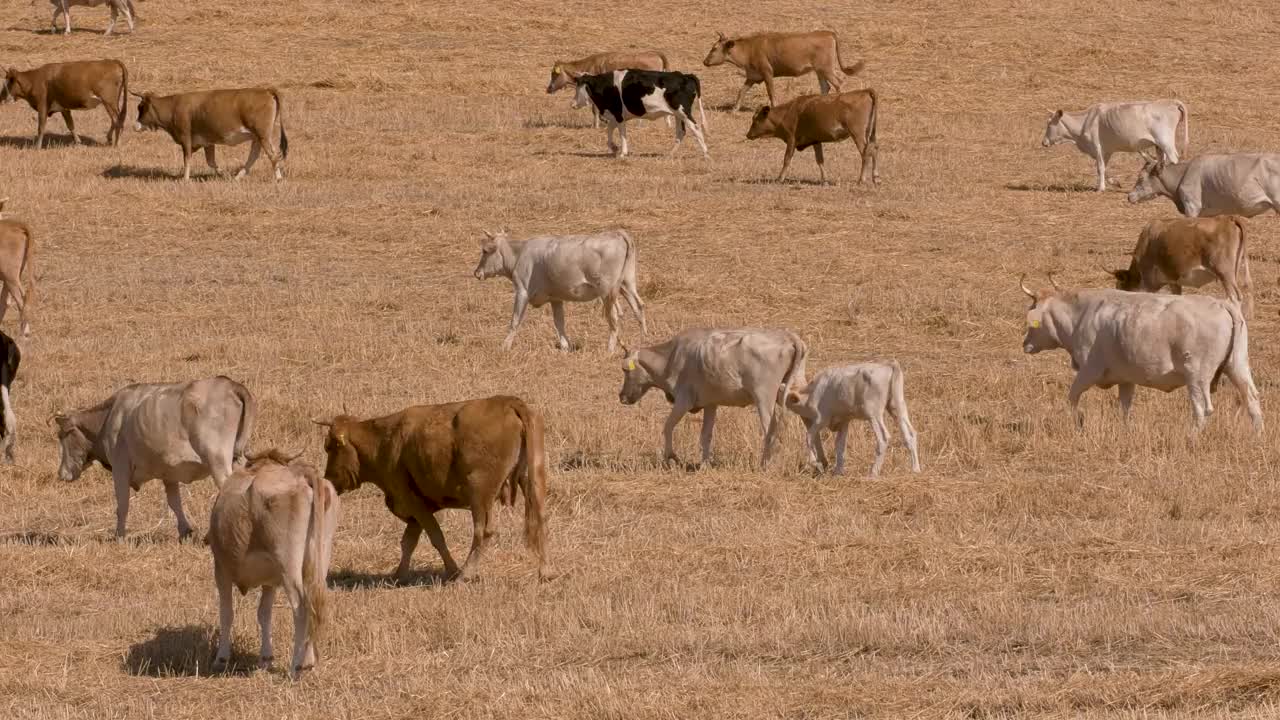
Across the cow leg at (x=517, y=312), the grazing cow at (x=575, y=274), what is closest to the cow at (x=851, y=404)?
the grazing cow at (x=575, y=274)

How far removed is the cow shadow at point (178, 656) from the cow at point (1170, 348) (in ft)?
24.5

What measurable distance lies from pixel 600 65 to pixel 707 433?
20.0 metres

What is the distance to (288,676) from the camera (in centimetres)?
929

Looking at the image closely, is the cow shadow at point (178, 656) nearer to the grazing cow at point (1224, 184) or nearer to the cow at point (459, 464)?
the cow at point (459, 464)

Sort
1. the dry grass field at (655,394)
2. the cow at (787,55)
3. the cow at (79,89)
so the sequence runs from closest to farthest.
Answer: the dry grass field at (655,394)
the cow at (79,89)
the cow at (787,55)

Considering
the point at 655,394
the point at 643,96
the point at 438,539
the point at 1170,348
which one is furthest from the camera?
the point at 643,96

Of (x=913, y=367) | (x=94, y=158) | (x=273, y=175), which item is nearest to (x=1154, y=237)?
(x=913, y=367)

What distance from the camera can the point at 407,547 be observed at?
1126 centimetres

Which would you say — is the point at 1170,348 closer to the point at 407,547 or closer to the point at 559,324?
the point at 559,324

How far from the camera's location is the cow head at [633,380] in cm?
1475

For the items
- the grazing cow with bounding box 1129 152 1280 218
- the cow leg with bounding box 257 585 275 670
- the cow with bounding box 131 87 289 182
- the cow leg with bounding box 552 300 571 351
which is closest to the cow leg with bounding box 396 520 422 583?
the cow leg with bounding box 257 585 275 670

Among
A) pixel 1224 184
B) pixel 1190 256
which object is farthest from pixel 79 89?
Result: pixel 1190 256

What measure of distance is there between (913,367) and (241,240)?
9320mm

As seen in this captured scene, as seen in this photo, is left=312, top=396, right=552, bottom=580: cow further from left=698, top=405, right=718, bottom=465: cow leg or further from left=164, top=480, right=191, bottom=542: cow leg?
left=698, top=405, right=718, bottom=465: cow leg
